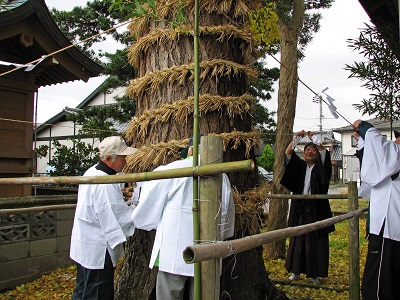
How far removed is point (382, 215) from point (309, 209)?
1774 mm

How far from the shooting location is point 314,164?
520cm

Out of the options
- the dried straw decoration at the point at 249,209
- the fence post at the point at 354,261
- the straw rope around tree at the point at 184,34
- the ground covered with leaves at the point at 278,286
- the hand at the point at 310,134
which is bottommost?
the ground covered with leaves at the point at 278,286

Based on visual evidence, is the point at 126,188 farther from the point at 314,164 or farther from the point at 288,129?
the point at 288,129

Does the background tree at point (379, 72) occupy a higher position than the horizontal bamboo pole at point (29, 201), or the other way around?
the background tree at point (379, 72)

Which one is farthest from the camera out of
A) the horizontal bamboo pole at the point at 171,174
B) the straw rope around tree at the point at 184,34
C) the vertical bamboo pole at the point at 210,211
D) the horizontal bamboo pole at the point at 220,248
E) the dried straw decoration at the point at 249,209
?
the straw rope around tree at the point at 184,34

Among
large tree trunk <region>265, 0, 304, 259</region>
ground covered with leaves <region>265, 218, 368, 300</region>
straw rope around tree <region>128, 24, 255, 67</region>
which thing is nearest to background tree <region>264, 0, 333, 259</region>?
large tree trunk <region>265, 0, 304, 259</region>

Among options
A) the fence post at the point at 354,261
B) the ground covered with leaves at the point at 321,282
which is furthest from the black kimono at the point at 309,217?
the fence post at the point at 354,261

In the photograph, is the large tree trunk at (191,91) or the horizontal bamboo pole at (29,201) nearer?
the large tree trunk at (191,91)

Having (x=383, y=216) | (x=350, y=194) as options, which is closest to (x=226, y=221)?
(x=383, y=216)

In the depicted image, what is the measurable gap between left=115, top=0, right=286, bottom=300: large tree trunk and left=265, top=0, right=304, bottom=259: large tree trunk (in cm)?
318

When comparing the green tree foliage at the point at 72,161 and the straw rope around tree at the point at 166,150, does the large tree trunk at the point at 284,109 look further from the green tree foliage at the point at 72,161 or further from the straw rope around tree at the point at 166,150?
the green tree foliage at the point at 72,161

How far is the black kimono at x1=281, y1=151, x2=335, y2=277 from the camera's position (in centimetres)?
507

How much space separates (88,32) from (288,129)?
241 inches

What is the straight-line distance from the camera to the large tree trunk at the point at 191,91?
10.1 ft
